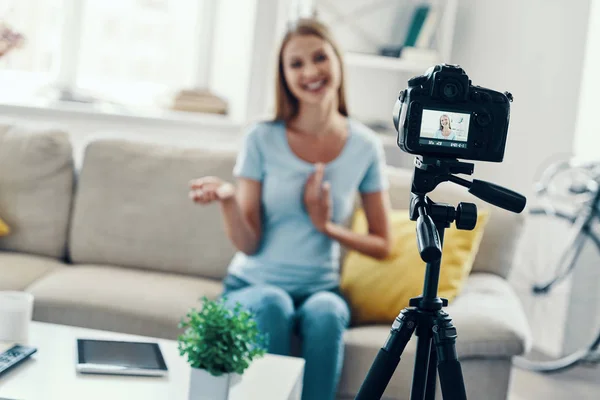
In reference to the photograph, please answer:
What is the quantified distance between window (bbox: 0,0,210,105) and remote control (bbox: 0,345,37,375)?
2206mm

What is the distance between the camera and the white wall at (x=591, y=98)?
3301mm

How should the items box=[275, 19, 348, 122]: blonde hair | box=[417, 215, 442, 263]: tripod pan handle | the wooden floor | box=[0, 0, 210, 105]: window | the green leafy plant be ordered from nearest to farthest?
box=[417, 215, 442, 263]: tripod pan handle
the green leafy plant
box=[275, 19, 348, 122]: blonde hair
the wooden floor
box=[0, 0, 210, 105]: window

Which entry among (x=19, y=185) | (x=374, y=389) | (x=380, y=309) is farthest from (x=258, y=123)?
(x=374, y=389)

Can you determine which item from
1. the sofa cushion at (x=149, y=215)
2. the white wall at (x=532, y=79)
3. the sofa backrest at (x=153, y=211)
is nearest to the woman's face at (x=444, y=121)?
the sofa backrest at (x=153, y=211)

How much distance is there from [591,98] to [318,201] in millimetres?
1667

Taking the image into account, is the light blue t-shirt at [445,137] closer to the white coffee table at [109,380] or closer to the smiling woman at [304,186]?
the white coffee table at [109,380]

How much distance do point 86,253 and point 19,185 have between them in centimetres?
31

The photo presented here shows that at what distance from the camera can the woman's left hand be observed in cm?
215

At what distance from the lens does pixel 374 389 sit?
120 centimetres

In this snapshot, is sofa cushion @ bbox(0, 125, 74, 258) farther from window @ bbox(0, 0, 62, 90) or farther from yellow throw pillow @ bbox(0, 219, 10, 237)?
window @ bbox(0, 0, 62, 90)

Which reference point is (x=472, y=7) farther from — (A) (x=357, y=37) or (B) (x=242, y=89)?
(B) (x=242, y=89)

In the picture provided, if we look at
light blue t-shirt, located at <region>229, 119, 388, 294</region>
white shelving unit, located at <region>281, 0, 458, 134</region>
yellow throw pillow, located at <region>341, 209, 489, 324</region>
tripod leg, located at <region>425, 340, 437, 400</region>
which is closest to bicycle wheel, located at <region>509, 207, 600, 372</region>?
white shelving unit, located at <region>281, 0, 458, 134</region>

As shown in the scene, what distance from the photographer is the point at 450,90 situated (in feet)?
3.97

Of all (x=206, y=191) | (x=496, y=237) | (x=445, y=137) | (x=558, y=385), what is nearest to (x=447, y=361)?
(x=445, y=137)
